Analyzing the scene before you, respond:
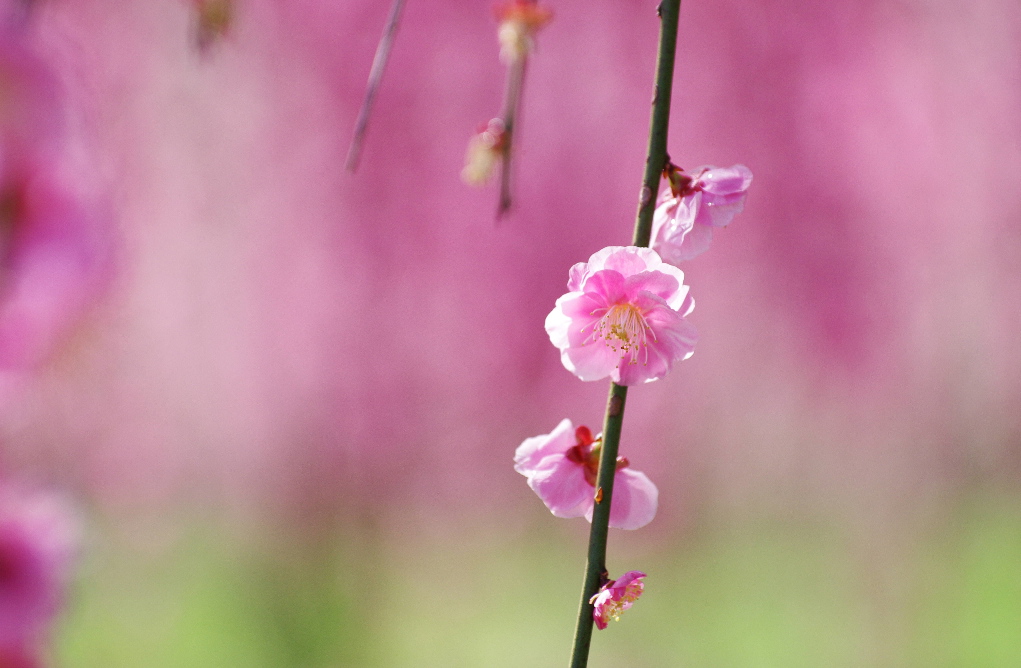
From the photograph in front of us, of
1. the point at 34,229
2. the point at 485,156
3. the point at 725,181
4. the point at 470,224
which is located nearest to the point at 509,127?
the point at 485,156

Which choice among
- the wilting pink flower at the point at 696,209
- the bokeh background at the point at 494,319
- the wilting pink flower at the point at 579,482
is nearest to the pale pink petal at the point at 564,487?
the wilting pink flower at the point at 579,482

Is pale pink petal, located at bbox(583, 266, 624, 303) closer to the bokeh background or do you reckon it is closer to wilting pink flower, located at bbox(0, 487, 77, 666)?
wilting pink flower, located at bbox(0, 487, 77, 666)

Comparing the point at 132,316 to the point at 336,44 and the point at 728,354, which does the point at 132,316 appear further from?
the point at 728,354

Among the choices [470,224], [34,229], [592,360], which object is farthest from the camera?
[470,224]

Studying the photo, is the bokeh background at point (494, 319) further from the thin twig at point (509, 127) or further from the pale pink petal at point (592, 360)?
the pale pink petal at point (592, 360)

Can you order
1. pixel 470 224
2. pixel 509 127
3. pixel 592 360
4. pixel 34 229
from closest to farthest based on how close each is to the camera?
1. pixel 34 229
2. pixel 592 360
3. pixel 509 127
4. pixel 470 224

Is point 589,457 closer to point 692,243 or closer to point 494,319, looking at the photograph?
point 692,243

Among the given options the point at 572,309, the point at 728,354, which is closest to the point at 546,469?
the point at 572,309

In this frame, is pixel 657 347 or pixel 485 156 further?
pixel 485 156
